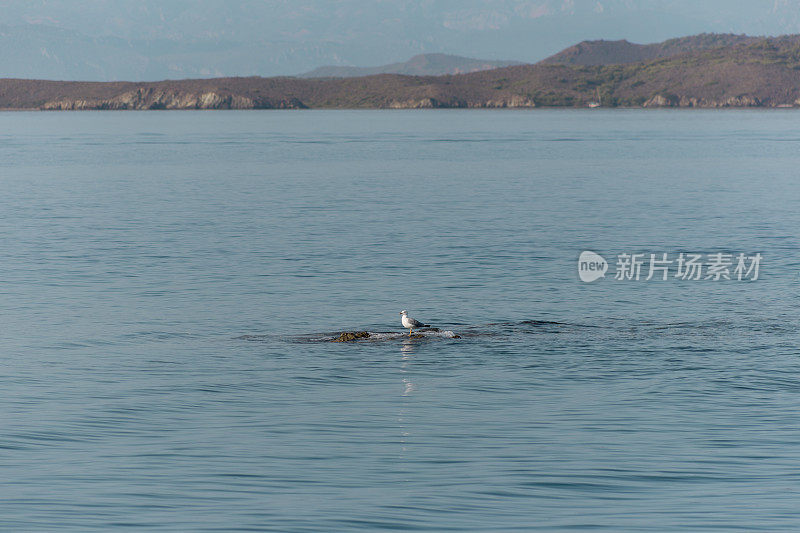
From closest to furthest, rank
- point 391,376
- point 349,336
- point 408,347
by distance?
point 391,376
point 408,347
point 349,336

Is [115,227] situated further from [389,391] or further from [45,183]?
[389,391]

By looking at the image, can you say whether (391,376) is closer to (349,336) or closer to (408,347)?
(408,347)

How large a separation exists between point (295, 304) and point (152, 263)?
1146 centimetres

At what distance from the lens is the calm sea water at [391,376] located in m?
15.3

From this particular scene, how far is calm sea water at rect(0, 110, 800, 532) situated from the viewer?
50.3 feet

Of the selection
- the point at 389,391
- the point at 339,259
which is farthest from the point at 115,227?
the point at 389,391

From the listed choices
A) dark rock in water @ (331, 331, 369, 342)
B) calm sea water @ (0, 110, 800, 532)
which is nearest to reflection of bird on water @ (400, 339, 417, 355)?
calm sea water @ (0, 110, 800, 532)

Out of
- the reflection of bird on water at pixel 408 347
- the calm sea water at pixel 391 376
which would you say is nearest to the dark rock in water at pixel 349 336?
the calm sea water at pixel 391 376

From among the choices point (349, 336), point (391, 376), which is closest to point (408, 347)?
point (349, 336)

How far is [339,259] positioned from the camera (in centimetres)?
4181

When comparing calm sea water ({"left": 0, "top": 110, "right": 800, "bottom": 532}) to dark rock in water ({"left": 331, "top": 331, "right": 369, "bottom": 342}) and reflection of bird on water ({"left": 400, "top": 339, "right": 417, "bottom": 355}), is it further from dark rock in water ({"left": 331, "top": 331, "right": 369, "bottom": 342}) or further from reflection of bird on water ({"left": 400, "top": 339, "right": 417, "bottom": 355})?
dark rock in water ({"left": 331, "top": 331, "right": 369, "bottom": 342})

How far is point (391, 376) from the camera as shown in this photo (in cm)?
2284

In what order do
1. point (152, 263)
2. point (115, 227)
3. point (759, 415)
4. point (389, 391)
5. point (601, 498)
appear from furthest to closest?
point (115, 227) → point (152, 263) → point (389, 391) → point (759, 415) → point (601, 498)

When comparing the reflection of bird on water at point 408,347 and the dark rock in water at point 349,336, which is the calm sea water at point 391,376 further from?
the dark rock in water at point 349,336
